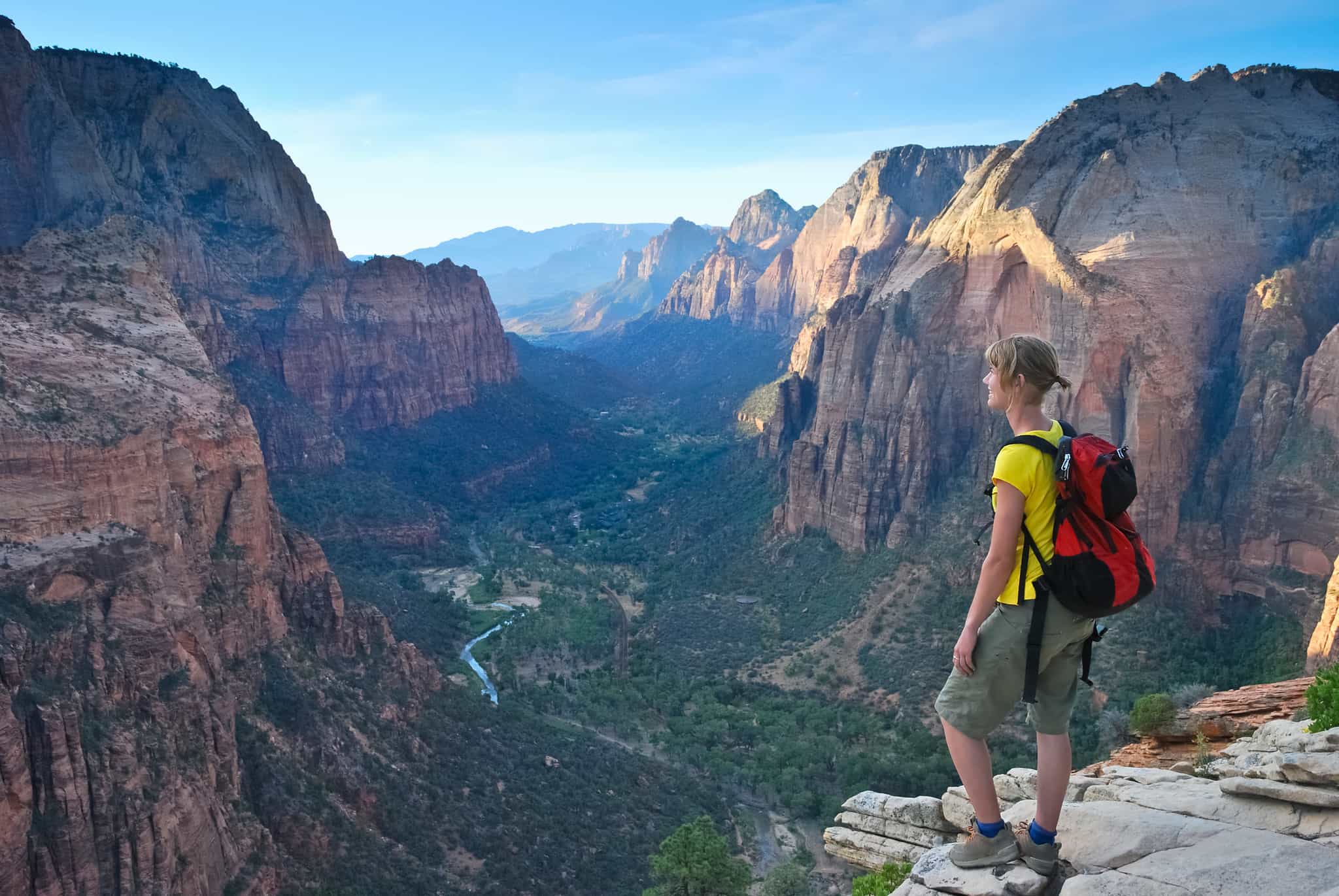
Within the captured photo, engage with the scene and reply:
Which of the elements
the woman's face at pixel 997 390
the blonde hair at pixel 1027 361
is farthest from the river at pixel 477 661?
the blonde hair at pixel 1027 361

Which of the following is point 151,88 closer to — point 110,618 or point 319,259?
point 319,259

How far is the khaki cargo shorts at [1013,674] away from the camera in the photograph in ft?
24.7

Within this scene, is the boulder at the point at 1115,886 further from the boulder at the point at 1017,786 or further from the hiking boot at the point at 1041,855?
the boulder at the point at 1017,786

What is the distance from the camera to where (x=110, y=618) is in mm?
22844

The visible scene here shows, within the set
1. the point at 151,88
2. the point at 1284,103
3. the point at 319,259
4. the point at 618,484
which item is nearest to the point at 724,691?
the point at 1284,103

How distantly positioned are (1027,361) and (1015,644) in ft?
8.10

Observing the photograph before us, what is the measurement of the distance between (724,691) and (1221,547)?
24.1 m

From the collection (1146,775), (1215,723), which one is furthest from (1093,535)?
(1215,723)

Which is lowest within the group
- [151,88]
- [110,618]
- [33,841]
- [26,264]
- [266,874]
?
[266,874]

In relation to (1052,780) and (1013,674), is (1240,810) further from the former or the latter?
(1013,674)

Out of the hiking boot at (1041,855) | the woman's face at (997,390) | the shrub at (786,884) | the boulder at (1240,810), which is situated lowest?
the shrub at (786,884)

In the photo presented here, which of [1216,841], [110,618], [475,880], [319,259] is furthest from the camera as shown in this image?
[319,259]

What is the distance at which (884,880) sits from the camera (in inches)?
476

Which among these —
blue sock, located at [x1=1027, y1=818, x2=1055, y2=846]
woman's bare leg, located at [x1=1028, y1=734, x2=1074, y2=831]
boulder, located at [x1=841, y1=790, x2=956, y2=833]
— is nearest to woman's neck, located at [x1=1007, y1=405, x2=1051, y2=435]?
woman's bare leg, located at [x1=1028, y1=734, x2=1074, y2=831]
